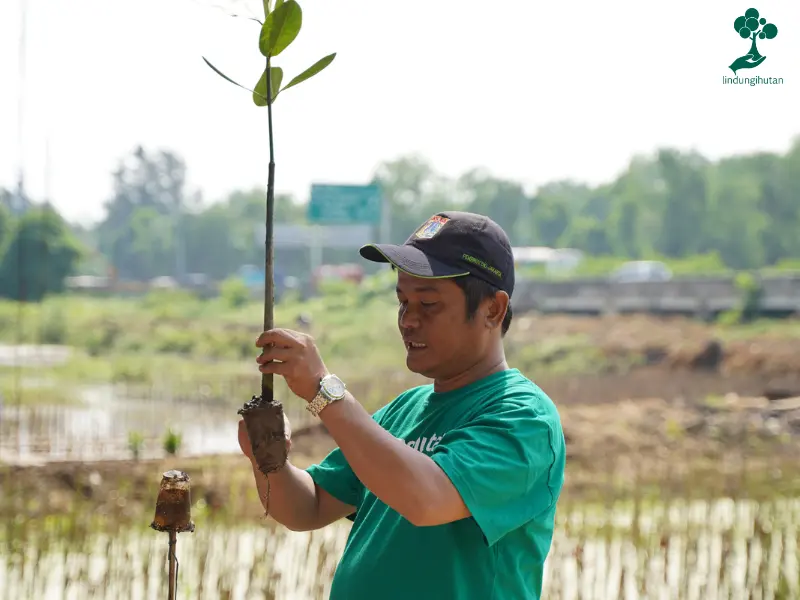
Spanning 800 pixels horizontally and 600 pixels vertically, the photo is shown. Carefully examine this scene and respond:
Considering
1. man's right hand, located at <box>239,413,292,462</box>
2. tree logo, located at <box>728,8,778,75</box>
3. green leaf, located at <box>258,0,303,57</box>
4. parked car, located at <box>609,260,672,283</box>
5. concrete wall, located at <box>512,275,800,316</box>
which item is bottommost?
concrete wall, located at <box>512,275,800,316</box>

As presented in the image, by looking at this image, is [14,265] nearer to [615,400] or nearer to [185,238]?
[185,238]

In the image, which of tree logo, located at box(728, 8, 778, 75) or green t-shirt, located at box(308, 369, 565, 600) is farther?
tree logo, located at box(728, 8, 778, 75)

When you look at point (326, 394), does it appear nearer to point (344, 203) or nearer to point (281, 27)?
point (281, 27)

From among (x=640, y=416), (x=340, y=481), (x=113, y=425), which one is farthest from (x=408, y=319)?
(x=113, y=425)

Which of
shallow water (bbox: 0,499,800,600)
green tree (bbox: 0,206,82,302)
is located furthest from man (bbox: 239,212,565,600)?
green tree (bbox: 0,206,82,302)

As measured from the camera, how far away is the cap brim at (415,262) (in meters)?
1.55

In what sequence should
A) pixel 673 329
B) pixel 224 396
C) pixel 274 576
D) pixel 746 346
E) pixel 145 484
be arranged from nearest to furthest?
pixel 274 576 < pixel 145 484 < pixel 224 396 < pixel 746 346 < pixel 673 329

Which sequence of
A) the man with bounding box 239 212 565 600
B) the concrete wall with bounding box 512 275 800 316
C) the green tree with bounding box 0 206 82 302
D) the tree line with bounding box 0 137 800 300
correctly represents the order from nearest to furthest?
1. the man with bounding box 239 212 565 600
2. the concrete wall with bounding box 512 275 800 316
3. the green tree with bounding box 0 206 82 302
4. the tree line with bounding box 0 137 800 300

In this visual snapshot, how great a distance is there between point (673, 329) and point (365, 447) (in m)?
18.5

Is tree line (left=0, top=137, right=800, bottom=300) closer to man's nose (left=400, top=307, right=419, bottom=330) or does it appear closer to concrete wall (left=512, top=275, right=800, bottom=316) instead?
concrete wall (left=512, top=275, right=800, bottom=316)

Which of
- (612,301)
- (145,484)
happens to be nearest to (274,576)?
(145,484)

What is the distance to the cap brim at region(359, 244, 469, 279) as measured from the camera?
5.10 feet

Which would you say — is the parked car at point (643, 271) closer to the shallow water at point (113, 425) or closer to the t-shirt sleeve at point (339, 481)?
the shallow water at point (113, 425)

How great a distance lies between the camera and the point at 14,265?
68.8 ft
